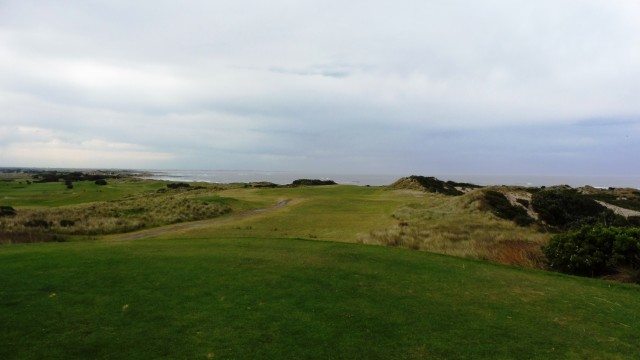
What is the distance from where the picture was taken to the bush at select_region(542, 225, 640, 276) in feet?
40.1

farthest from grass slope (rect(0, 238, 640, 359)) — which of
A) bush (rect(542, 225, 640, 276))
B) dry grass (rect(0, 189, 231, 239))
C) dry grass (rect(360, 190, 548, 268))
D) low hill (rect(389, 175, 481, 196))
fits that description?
low hill (rect(389, 175, 481, 196))

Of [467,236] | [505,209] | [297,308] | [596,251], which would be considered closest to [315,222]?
[467,236]

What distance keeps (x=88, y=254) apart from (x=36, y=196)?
161 feet

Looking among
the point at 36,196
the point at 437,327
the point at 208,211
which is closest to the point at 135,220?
the point at 208,211

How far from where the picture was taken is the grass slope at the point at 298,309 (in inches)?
225

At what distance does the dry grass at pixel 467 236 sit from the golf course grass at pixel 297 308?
3341 millimetres

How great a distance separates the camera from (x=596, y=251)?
12586mm

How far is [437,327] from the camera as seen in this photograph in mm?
6473

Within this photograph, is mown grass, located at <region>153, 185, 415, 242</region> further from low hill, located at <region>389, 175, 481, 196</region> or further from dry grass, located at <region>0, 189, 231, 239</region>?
low hill, located at <region>389, 175, 481, 196</region>

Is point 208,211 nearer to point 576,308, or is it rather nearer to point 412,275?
point 412,275

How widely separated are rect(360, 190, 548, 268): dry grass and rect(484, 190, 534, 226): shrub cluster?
851 mm

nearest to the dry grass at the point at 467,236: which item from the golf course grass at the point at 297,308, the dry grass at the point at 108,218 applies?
the golf course grass at the point at 297,308

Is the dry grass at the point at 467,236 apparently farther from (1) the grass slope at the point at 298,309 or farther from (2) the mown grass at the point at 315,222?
(1) the grass slope at the point at 298,309

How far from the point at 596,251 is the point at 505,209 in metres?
18.0
